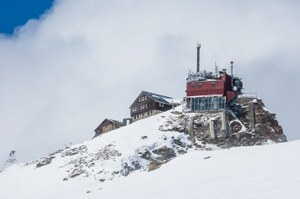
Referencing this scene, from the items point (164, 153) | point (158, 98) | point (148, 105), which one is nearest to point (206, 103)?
point (164, 153)

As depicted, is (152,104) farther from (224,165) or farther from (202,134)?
(224,165)

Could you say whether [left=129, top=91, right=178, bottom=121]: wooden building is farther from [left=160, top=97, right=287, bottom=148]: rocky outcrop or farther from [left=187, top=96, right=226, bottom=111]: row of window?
[left=160, top=97, right=287, bottom=148]: rocky outcrop

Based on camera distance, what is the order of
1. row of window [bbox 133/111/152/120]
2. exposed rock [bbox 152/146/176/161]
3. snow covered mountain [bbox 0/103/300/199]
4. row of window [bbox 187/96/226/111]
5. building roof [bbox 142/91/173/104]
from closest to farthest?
snow covered mountain [bbox 0/103/300/199] → exposed rock [bbox 152/146/176/161] → row of window [bbox 187/96/226/111] → row of window [bbox 133/111/152/120] → building roof [bbox 142/91/173/104]

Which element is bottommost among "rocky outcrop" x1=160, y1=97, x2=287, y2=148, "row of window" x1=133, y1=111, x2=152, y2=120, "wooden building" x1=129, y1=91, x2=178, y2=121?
"rocky outcrop" x1=160, y1=97, x2=287, y2=148

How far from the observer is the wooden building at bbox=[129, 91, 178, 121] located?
329ft

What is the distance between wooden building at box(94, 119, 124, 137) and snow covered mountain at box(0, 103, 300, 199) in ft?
43.9

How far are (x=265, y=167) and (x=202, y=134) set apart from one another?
47617 mm

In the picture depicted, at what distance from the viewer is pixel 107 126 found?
101 meters

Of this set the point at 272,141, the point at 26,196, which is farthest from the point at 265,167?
the point at 272,141

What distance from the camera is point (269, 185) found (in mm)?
25016

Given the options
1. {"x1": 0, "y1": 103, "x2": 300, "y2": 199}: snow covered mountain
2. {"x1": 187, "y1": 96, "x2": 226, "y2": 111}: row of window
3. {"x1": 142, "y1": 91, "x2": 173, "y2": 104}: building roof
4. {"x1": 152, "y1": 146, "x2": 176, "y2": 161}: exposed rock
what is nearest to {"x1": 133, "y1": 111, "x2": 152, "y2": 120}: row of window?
{"x1": 142, "y1": 91, "x2": 173, "y2": 104}: building roof

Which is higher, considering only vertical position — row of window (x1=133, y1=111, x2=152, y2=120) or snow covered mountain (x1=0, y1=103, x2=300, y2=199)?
row of window (x1=133, y1=111, x2=152, y2=120)

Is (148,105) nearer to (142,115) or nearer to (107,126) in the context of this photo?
(142,115)

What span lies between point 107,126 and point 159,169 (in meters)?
57.5
